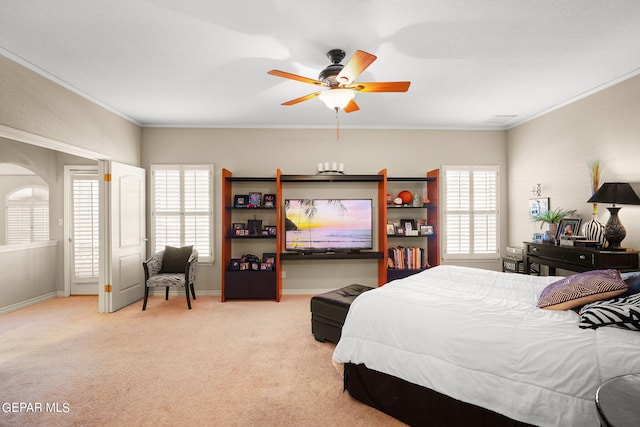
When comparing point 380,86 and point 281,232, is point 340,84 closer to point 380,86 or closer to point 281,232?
point 380,86

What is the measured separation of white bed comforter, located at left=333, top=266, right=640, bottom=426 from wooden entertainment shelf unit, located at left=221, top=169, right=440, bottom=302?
8.01 ft

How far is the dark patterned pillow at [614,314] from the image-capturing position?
1.49 m

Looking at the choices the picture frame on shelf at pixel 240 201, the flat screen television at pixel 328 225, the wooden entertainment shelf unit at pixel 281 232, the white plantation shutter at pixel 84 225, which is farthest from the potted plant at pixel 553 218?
the white plantation shutter at pixel 84 225

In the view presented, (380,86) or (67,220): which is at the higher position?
(380,86)

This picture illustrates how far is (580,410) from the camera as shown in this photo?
4.46 ft

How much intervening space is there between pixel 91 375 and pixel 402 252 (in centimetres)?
395

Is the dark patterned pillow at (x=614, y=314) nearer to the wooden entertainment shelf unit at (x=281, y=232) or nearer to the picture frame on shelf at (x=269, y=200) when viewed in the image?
the wooden entertainment shelf unit at (x=281, y=232)

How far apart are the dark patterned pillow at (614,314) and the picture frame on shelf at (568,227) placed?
2.41 meters

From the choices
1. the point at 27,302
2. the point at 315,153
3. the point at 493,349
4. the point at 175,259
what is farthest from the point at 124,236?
the point at 493,349

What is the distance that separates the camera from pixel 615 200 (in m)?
2.95

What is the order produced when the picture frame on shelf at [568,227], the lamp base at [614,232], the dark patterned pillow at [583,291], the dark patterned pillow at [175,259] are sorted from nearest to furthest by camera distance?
1. the dark patterned pillow at [583,291]
2. the lamp base at [614,232]
3. the picture frame on shelf at [568,227]
4. the dark patterned pillow at [175,259]

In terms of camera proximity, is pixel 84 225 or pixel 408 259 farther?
pixel 84 225

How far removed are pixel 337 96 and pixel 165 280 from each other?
329 cm

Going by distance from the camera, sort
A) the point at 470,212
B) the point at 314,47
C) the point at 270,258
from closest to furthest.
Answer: the point at 314,47 < the point at 270,258 < the point at 470,212
